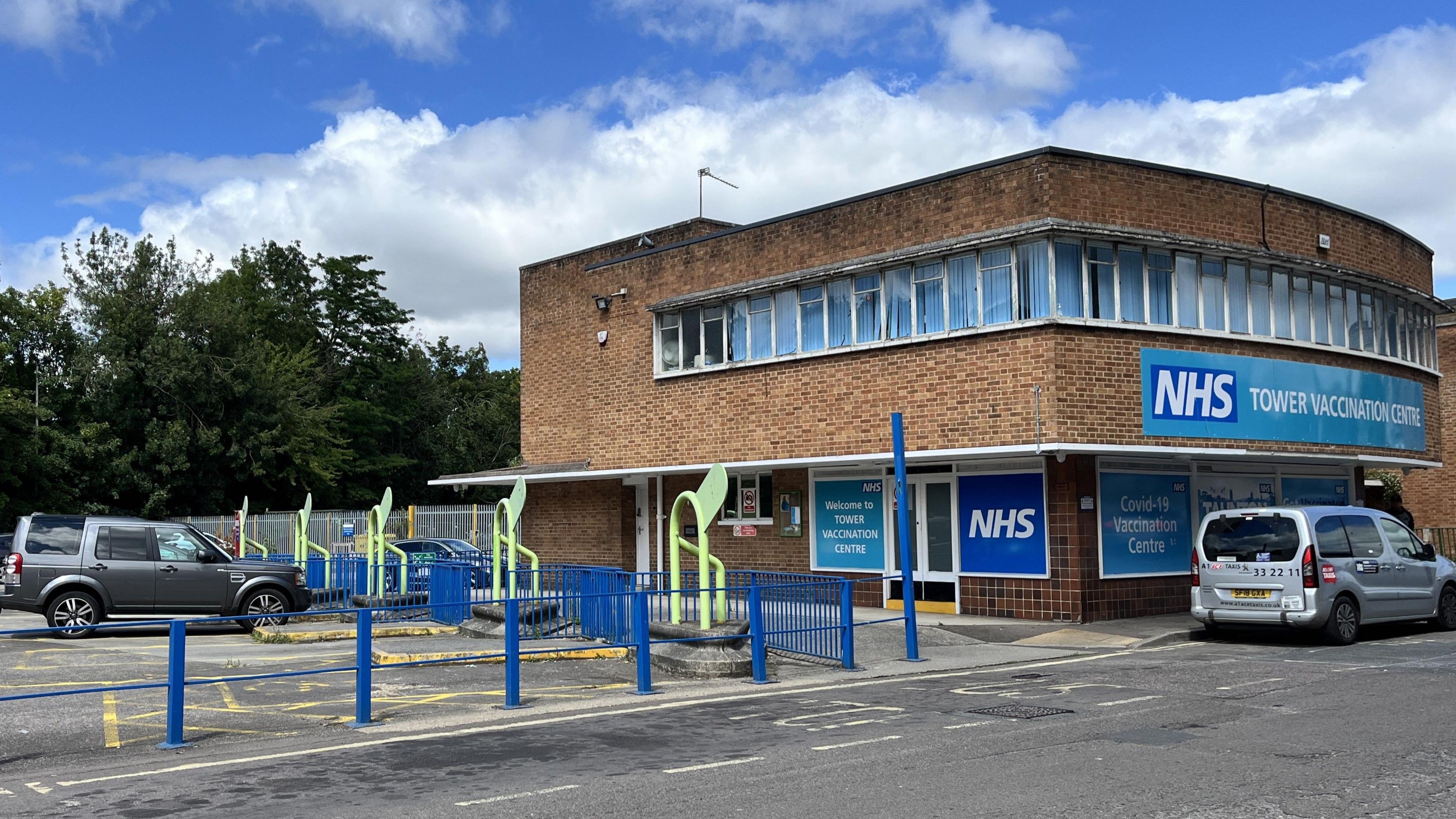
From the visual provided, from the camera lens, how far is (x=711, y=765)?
26.6 feet

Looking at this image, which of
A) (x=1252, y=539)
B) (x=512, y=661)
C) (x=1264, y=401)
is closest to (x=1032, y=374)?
(x=1252, y=539)

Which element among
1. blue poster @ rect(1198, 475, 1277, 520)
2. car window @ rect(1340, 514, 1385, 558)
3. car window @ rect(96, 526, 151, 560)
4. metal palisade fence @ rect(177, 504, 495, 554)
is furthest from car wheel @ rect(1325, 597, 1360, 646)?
metal palisade fence @ rect(177, 504, 495, 554)

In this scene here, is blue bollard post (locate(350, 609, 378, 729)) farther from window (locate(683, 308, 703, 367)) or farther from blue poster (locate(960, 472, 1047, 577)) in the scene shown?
window (locate(683, 308, 703, 367))

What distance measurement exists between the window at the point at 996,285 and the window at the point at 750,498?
19.6 feet

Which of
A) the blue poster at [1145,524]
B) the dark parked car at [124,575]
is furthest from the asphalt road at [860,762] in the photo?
the dark parked car at [124,575]

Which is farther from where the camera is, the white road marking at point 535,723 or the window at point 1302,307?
the window at point 1302,307


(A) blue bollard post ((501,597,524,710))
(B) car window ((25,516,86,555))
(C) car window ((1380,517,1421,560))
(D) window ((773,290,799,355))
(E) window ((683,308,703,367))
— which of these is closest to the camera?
(A) blue bollard post ((501,597,524,710))

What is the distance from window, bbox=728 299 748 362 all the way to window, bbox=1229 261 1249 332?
8432 mm

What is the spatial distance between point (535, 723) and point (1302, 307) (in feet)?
53.6

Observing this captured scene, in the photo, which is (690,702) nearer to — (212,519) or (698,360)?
(698,360)

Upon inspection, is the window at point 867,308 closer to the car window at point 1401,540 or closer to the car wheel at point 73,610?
the car window at point 1401,540

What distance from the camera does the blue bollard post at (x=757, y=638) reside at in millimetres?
12461

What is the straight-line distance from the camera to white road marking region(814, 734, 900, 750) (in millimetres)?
8680

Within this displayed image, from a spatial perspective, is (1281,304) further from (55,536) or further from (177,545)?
(55,536)
